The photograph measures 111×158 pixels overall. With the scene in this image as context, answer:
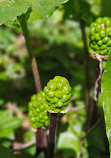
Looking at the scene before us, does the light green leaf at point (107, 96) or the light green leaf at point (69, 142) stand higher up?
the light green leaf at point (107, 96)

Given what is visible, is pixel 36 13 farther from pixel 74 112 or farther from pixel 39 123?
pixel 74 112

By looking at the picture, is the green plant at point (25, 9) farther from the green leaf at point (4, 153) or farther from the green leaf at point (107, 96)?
the green leaf at point (4, 153)

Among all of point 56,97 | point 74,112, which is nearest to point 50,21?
point 74,112

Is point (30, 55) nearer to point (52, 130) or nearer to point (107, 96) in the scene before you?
point (52, 130)

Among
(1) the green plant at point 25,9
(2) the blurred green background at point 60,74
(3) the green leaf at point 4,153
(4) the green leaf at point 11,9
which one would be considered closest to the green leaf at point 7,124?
(2) the blurred green background at point 60,74

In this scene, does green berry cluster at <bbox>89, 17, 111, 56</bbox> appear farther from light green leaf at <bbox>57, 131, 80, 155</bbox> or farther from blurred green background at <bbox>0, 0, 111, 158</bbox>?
light green leaf at <bbox>57, 131, 80, 155</bbox>

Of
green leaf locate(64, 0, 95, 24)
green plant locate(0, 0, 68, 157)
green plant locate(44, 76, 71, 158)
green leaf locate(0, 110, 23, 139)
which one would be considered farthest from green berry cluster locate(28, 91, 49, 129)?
green leaf locate(64, 0, 95, 24)
